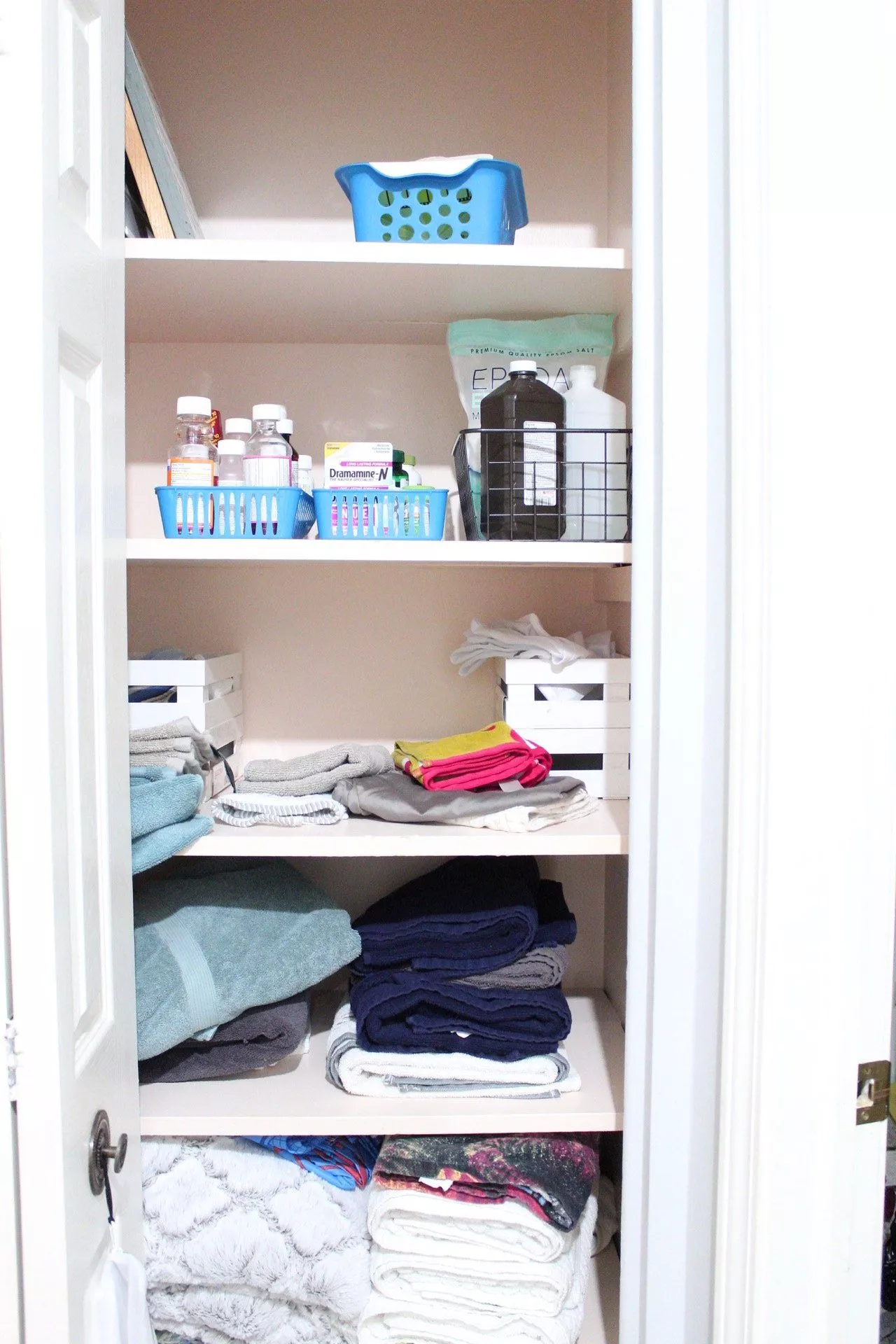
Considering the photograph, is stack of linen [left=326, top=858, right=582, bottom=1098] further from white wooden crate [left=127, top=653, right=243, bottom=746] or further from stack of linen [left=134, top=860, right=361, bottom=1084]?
white wooden crate [left=127, top=653, right=243, bottom=746]

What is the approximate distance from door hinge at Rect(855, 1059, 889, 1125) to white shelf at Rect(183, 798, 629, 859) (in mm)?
358

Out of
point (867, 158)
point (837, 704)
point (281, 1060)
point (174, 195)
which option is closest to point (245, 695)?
point (281, 1060)

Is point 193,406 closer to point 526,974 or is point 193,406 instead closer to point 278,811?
point 278,811

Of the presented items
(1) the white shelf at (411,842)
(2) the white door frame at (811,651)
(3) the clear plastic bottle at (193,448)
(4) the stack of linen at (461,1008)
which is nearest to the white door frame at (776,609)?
(2) the white door frame at (811,651)

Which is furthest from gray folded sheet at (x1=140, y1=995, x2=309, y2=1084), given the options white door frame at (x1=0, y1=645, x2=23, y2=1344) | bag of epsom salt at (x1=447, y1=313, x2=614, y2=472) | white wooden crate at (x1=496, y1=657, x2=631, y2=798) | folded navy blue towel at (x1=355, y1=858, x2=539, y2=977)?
bag of epsom salt at (x1=447, y1=313, x2=614, y2=472)

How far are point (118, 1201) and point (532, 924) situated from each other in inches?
21.3

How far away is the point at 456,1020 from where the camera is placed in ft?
3.78

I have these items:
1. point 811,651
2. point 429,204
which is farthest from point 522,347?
point 811,651

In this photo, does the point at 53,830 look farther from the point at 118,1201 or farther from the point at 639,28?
the point at 639,28

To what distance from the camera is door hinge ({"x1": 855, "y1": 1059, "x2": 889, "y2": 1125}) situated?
2.53ft

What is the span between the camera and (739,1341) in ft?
2.65

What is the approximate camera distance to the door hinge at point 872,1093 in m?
0.77

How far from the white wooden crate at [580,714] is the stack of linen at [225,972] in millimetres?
353

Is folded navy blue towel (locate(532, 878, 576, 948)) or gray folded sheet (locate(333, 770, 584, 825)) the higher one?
gray folded sheet (locate(333, 770, 584, 825))
